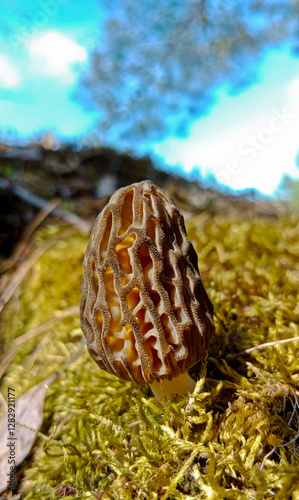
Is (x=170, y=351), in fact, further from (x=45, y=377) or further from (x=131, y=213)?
(x=45, y=377)

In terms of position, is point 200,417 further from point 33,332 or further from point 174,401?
point 33,332

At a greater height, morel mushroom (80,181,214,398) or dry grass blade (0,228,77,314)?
dry grass blade (0,228,77,314)

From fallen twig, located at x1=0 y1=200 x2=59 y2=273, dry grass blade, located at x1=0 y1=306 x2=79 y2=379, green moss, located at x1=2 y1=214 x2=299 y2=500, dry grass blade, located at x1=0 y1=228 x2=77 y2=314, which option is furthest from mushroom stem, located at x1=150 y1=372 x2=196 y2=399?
fallen twig, located at x1=0 y1=200 x2=59 y2=273

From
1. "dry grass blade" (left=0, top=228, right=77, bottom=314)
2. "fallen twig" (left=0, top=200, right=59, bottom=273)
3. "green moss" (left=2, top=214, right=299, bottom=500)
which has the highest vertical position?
"fallen twig" (left=0, top=200, right=59, bottom=273)

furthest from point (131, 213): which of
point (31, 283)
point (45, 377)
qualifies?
point (31, 283)

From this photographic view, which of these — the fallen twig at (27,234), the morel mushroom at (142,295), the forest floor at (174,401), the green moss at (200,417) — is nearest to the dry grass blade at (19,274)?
the forest floor at (174,401)

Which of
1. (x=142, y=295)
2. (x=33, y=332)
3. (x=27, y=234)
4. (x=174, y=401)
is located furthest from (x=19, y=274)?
(x=142, y=295)

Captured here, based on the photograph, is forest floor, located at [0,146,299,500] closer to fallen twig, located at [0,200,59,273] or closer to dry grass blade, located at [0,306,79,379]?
dry grass blade, located at [0,306,79,379]
